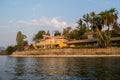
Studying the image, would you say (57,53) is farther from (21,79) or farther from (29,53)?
(21,79)

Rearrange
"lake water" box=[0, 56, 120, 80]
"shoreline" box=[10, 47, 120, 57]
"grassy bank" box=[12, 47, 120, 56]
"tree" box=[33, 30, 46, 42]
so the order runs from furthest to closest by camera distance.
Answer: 1. "tree" box=[33, 30, 46, 42]
2. "grassy bank" box=[12, 47, 120, 56]
3. "shoreline" box=[10, 47, 120, 57]
4. "lake water" box=[0, 56, 120, 80]

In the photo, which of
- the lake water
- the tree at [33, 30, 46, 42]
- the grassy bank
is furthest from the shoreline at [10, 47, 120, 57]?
the tree at [33, 30, 46, 42]

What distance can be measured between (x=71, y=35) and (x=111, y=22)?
165ft

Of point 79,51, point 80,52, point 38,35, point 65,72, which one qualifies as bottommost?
point 65,72

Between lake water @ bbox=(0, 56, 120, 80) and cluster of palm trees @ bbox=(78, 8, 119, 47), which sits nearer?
lake water @ bbox=(0, 56, 120, 80)

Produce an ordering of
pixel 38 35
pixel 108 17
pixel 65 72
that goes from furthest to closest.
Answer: pixel 38 35 < pixel 108 17 < pixel 65 72

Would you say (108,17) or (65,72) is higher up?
(108,17)

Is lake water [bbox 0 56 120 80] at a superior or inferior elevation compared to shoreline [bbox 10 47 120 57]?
inferior

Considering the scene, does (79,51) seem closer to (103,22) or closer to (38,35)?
(103,22)

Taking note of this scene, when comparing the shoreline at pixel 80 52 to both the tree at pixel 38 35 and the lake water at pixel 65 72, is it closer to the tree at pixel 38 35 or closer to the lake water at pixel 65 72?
the lake water at pixel 65 72

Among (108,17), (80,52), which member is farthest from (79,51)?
(108,17)

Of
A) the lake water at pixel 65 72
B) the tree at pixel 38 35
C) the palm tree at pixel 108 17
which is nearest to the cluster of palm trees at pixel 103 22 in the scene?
the palm tree at pixel 108 17

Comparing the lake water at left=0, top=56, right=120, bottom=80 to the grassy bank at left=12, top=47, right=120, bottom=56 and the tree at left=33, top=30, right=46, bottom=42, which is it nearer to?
the grassy bank at left=12, top=47, right=120, bottom=56

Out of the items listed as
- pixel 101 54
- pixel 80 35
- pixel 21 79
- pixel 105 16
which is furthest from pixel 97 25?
pixel 21 79
